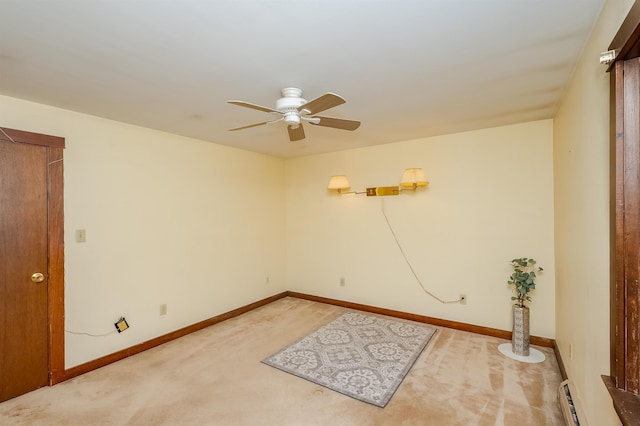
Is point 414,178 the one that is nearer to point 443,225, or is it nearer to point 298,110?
point 443,225

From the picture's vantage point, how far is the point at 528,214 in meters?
3.24

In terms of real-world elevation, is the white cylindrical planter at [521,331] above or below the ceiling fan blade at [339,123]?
below

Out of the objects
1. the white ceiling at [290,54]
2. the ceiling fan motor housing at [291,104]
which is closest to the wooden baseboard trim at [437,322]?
the white ceiling at [290,54]

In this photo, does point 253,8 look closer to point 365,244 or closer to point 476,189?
point 476,189

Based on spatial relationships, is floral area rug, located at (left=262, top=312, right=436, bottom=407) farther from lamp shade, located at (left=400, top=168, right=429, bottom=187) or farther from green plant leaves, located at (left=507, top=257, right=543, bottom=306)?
lamp shade, located at (left=400, top=168, right=429, bottom=187)

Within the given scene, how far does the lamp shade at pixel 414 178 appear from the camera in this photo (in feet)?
11.8

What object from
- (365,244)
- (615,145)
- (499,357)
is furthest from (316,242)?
(615,145)

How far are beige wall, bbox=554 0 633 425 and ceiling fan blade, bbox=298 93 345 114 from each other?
1.25 meters

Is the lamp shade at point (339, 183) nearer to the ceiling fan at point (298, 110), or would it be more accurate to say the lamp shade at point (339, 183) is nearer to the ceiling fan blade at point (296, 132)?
the ceiling fan blade at point (296, 132)

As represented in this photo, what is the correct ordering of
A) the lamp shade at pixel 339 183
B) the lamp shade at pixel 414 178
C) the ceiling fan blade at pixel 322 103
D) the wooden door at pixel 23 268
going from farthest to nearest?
the lamp shade at pixel 339 183, the lamp shade at pixel 414 178, the wooden door at pixel 23 268, the ceiling fan blade at pixel 322 103

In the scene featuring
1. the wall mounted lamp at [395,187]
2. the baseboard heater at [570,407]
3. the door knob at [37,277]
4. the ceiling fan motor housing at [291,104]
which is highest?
the ceiling fan motor housing at [291,104]

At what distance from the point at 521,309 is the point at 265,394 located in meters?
2.54

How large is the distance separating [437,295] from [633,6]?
3268mm

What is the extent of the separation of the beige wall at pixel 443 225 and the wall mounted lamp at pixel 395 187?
0.29ft
